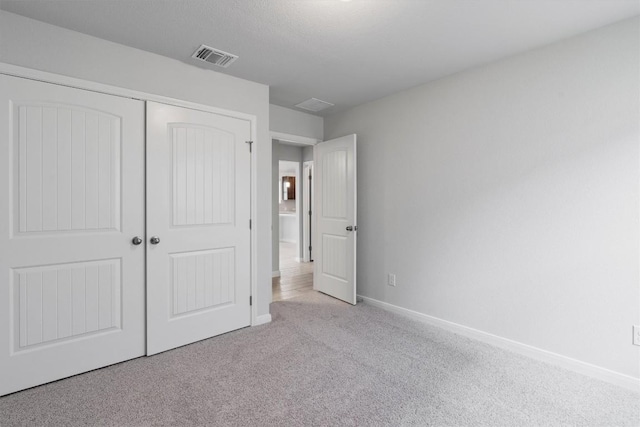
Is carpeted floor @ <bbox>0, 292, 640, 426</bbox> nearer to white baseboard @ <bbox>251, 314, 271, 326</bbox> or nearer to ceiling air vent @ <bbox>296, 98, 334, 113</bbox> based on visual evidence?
white baseboard @ <bbox>251, 314, 271, 326</bbox>

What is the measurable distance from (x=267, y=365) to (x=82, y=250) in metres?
1.60

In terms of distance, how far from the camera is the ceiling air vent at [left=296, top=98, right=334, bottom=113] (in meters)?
3.67

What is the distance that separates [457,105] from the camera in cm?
292

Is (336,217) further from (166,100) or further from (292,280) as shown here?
(166,100)

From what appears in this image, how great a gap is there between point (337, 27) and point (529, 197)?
201 cm

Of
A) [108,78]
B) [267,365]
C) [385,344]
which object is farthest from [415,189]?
[108,78]

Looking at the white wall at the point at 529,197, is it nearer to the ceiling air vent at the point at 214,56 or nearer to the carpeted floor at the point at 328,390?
the carpeted floor at the point at 328,390

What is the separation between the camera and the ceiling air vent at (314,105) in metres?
3.67

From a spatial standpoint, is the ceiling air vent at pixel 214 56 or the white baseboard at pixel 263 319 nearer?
the ceiling air vent at pixel 214 56

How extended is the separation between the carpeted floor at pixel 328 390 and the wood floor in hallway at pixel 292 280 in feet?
4.70

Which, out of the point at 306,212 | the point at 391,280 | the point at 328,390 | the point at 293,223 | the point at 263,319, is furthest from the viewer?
the point at 293,223

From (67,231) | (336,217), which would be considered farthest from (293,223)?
(67,231)

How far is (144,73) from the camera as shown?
2.48 meters

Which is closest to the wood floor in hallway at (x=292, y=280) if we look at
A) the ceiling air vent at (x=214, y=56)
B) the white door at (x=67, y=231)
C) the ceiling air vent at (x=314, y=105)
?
the white door at (x=67, y=231)
